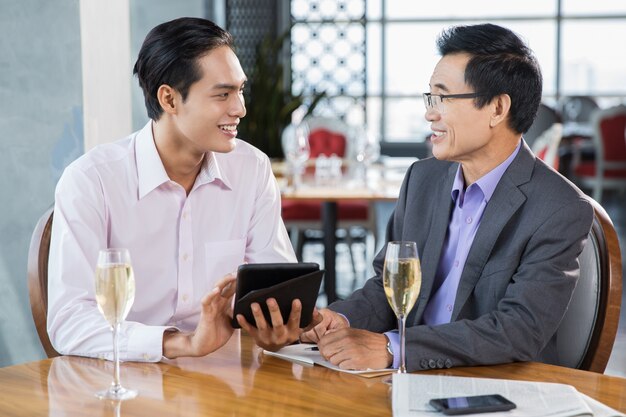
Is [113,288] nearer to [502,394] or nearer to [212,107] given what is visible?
[502,394]

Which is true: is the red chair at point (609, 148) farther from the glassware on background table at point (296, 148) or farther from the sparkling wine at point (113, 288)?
the sparkling wine at point (113, 288)

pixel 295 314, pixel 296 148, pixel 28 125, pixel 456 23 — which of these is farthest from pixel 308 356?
pixel 456 23

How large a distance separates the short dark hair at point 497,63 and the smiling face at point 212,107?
20.5 inches

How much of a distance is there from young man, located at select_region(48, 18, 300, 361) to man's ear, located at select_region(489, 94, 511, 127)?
0.61 m

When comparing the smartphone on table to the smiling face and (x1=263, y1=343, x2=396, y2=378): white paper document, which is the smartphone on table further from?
the smiling face

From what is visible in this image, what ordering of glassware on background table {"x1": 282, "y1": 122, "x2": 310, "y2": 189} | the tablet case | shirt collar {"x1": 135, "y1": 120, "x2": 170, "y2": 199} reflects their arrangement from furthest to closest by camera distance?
1. glassware on background table {"x1": 282, "y1": 122, "x2": 310, "y2": 189}
2. shirt collar {"x1": 135, "y1": 120, "x2": 170, "y2": 199}
3. the tablet case

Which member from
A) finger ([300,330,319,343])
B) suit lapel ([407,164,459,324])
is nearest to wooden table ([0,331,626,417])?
finger ([300,330,319,343])

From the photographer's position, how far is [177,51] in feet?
6.86

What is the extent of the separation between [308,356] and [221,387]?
24 cm

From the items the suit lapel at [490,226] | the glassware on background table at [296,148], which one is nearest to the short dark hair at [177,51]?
the suit lapel at [490,226]

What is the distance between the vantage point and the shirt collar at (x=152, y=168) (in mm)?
2082

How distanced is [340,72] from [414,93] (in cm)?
134

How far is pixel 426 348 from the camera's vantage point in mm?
1639

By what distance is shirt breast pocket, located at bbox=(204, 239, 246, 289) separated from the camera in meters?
2.14
